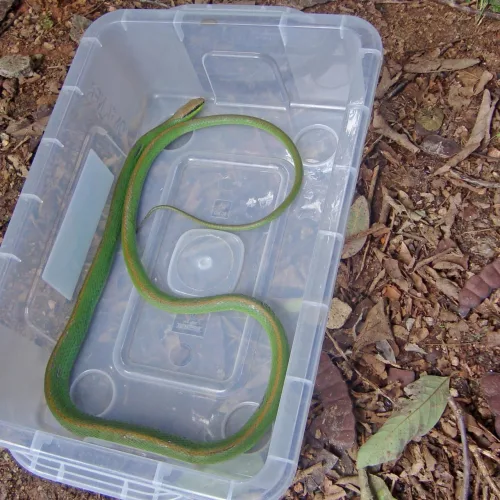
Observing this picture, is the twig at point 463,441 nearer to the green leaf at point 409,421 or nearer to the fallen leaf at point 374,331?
the green leaf at point 409,421

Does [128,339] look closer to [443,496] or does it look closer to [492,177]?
[443,496]

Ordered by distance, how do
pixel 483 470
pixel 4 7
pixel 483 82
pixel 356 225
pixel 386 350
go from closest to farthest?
1. pixel 483 470
2. pixel 386 350
3. pixel 356 225
4. pixel 483 82
5. pixel 4 7

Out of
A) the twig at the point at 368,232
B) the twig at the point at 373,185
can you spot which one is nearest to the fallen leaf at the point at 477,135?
the twig at the point at 373,185

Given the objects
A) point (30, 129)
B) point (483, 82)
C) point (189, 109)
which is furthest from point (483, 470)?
point (30, 129)

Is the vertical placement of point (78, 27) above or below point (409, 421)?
above

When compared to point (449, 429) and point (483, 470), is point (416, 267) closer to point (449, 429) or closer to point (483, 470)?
point (449, 429)

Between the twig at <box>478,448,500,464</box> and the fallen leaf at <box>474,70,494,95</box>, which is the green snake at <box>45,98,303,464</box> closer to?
the twig at <box>478,448,500,464</box>

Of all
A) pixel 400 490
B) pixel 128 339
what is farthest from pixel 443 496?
pixel 128 339
